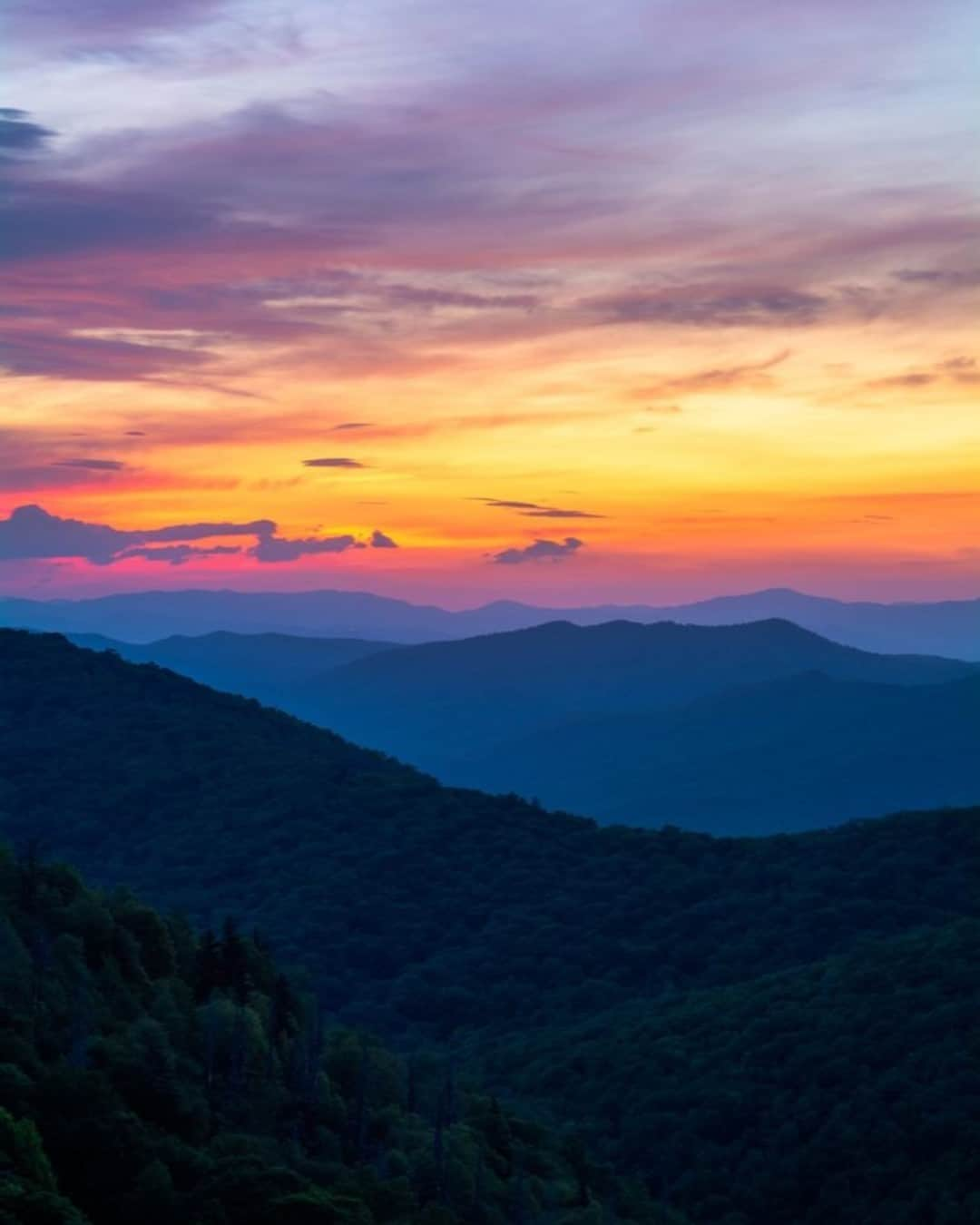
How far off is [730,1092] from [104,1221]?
43168 millimetres

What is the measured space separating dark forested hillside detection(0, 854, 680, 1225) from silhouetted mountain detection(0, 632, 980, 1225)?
2.31ft

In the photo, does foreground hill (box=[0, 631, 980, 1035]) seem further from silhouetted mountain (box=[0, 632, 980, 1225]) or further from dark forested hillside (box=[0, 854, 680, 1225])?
dark forested hillside (box=[0, 854, 680, 1225])

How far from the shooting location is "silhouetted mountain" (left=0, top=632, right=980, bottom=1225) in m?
66.4

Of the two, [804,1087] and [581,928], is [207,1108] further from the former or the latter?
[581,928]

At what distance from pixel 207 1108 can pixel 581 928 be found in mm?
60739

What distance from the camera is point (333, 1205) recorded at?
113 feet

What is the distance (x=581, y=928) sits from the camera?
100 meters

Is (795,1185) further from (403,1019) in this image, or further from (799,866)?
(799,866)

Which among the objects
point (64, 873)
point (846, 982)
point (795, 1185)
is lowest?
point (795, 1185)

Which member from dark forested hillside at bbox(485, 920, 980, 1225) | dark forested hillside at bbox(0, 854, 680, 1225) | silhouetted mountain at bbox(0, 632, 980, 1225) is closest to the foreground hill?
silhouetted mountain at bbox(0, 632, 980, 1225)

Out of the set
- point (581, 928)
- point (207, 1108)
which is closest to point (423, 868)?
point (581, 928)

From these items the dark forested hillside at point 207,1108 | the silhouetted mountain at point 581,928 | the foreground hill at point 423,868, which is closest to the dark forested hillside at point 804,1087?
the silhouetted mountain at point 581,928

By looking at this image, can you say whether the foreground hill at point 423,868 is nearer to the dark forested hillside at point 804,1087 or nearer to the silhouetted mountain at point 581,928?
the silhouetted mountain at point 581,928

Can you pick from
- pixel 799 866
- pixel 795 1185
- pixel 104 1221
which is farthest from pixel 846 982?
pixel 104 1221
